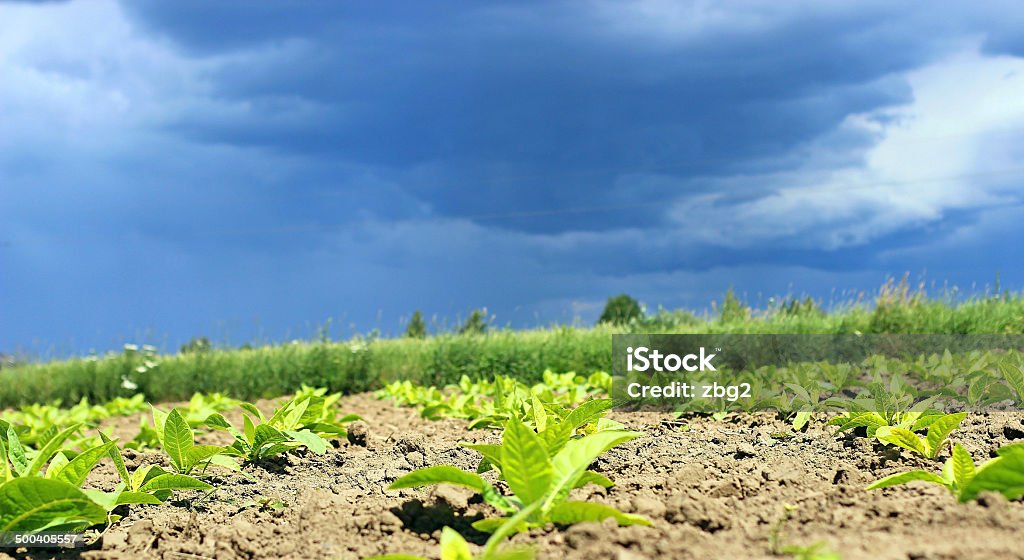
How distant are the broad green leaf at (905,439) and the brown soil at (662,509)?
0.20ft

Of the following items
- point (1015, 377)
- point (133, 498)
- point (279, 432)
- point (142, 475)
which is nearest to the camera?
point (133, 498)

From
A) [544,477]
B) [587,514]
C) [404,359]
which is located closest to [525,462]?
[544,477]

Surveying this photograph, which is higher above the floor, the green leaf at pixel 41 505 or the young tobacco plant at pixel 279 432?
the young tobacco plant at pixel 279 432

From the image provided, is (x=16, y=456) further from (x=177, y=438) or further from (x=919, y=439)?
(x=919, y=439)

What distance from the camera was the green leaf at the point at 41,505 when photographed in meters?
2.24

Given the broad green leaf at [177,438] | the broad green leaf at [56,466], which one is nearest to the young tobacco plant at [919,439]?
the broad green leaf at [177,438]

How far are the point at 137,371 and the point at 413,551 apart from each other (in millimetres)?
11052

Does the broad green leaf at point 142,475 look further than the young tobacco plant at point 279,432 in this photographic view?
No

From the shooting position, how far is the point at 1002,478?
1976 millimetres

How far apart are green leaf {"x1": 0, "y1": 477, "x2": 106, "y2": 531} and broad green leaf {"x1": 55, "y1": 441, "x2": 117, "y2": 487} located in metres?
0.22

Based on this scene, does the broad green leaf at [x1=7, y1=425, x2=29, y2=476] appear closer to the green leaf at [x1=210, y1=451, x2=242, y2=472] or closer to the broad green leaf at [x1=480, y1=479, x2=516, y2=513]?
the green leaf at [x1=210, y1=451, x2=242, y2=472]

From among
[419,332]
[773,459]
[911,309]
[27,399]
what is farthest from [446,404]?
[419,332]

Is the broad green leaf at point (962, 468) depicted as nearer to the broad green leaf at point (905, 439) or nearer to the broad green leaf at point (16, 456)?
the broad green leaf at point (905, 439)

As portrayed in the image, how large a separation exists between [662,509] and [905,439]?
46.4 inches
